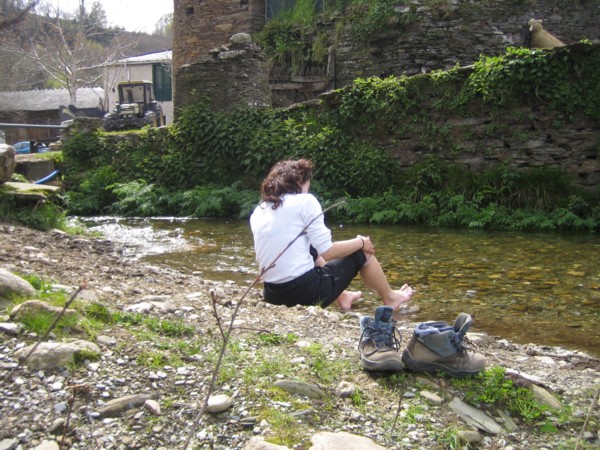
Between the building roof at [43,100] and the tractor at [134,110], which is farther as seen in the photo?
the building roof at [43,100]

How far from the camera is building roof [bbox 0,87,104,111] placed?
1690 inches

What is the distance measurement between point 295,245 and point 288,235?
0.12m

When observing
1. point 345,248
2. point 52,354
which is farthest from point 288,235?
point 52,354

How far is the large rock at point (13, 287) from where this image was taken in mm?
3344

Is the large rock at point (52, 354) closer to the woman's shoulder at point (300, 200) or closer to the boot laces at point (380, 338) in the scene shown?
the boot laces at point (380, 338)

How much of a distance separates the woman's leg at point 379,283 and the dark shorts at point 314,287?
22 cm

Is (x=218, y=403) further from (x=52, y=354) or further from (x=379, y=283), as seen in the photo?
(x=379, y=283)

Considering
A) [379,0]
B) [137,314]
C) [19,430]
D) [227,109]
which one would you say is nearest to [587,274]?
[137,314]

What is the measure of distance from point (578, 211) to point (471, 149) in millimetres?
2259

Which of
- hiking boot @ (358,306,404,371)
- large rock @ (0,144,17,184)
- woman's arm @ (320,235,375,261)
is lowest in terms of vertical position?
hiking boot @ (358,306,404,371)

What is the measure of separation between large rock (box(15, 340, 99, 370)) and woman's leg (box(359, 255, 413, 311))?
2639 mm

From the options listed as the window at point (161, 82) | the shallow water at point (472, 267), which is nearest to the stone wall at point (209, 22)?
the shallow water at point (472, 267)

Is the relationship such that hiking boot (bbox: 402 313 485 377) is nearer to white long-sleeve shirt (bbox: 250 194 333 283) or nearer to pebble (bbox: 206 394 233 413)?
pebble (bbox: 206 394 233 413)

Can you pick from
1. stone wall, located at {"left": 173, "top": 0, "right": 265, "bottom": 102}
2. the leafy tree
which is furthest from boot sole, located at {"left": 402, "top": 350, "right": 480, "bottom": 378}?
the leafy tree
